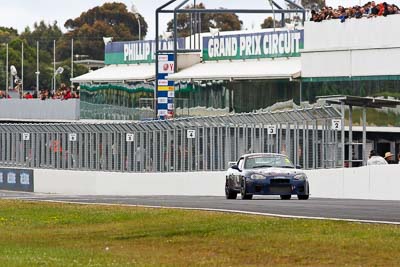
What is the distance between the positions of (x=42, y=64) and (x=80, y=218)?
14085 cm

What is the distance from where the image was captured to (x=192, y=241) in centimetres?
2345

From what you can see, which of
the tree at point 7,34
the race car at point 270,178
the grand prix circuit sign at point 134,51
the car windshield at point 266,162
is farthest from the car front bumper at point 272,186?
the tree at point 7,34

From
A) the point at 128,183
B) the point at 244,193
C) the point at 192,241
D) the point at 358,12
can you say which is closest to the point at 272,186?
the point at 244,193

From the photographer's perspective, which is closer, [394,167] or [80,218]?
[80,218]

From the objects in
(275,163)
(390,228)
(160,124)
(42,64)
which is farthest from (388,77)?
(42,64)

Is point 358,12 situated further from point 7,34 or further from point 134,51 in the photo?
point 7,34

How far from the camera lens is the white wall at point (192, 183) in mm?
42781

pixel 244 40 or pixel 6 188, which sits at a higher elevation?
pixel 244 40

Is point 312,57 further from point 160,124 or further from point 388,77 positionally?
point 160,124

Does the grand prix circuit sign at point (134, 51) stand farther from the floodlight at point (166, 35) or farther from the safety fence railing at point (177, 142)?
the safety fence railing at point (177, 142)

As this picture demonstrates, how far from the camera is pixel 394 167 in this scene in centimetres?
4212

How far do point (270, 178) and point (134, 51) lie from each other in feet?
167

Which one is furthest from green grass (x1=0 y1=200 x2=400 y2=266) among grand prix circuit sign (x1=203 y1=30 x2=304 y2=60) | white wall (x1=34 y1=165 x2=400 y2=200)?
grand prix circuit sign (x1=203 y1=30 x2=304 y2=60)

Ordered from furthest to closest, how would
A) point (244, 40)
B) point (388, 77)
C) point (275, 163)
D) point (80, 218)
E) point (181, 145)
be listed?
point (244, 40)
point (388, 77)
point (181, 145)
point (275, 163)
point (80, 218)
